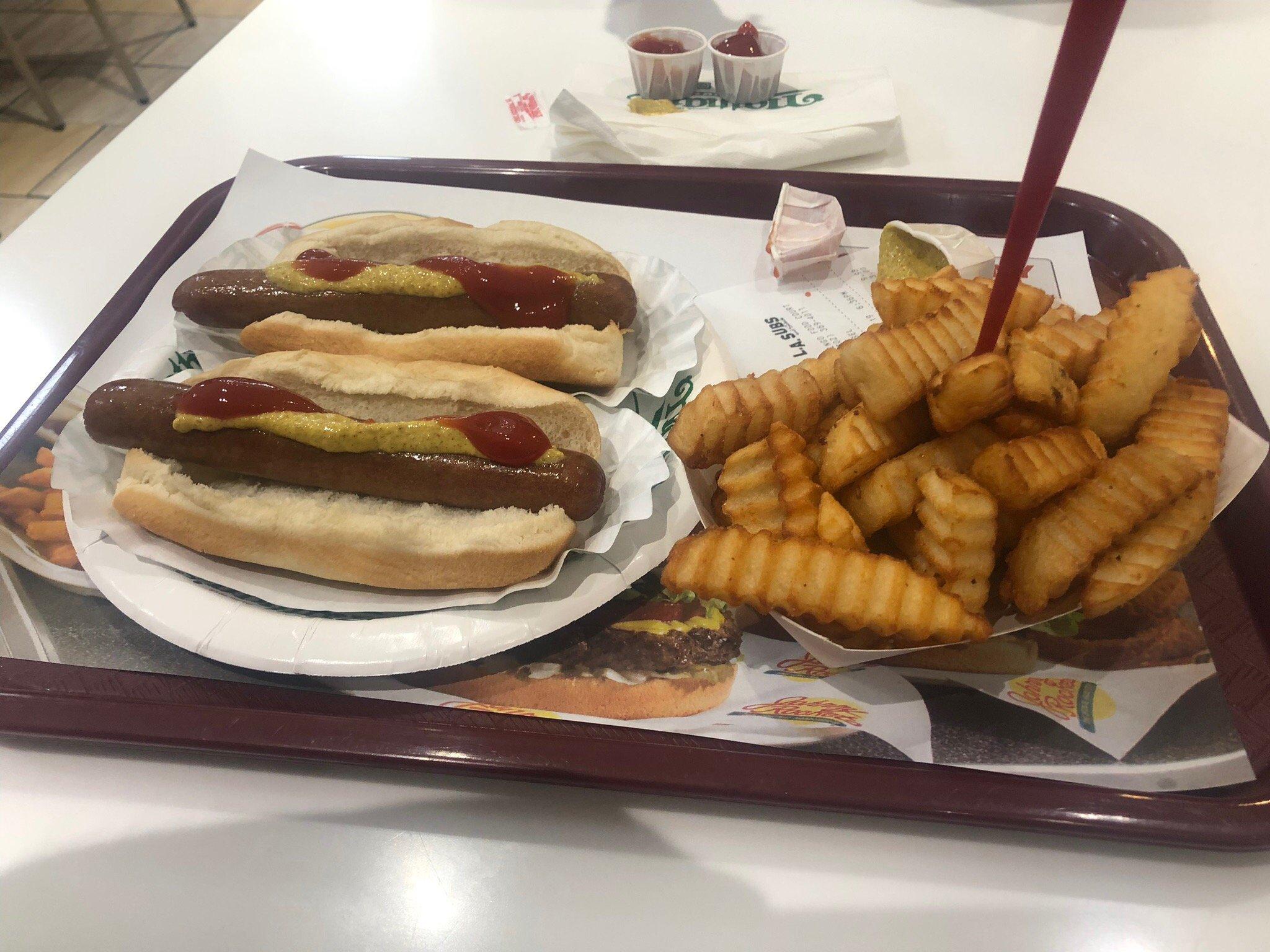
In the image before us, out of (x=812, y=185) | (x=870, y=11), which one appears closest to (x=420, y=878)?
(x=812, y=185)

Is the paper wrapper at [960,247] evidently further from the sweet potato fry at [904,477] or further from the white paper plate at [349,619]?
the white paper plate at [349,619]

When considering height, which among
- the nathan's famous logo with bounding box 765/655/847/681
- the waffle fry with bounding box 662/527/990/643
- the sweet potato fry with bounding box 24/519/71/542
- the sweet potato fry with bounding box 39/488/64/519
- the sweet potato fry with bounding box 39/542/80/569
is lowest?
the nathan's famous logo with bounding box 765/655/847/681

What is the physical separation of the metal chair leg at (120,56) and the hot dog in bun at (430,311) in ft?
15.9

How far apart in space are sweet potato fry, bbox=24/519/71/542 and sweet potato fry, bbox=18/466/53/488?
0.34ft

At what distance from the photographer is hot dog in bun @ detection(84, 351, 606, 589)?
1.47 m

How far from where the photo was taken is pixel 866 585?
103cm

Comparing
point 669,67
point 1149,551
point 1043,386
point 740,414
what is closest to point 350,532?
point 740,414

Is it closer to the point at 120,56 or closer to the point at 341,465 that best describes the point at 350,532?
the point at 341,465

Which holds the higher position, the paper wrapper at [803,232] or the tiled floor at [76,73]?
the paper wrapper at [803,232]

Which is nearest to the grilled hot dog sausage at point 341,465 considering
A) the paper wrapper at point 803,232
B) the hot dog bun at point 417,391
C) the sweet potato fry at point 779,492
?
the hot dog bun at point 417,391

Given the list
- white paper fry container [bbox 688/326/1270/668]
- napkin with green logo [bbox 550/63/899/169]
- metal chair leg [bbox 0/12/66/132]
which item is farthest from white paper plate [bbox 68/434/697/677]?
metal chair leg [bbox 0/12/66/132]

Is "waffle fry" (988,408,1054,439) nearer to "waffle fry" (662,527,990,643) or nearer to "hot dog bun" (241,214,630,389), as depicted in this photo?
"waffle fry" (662,527,990,643)

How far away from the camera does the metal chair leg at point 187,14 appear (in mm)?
6012

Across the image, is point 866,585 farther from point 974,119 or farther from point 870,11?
point 870,11
